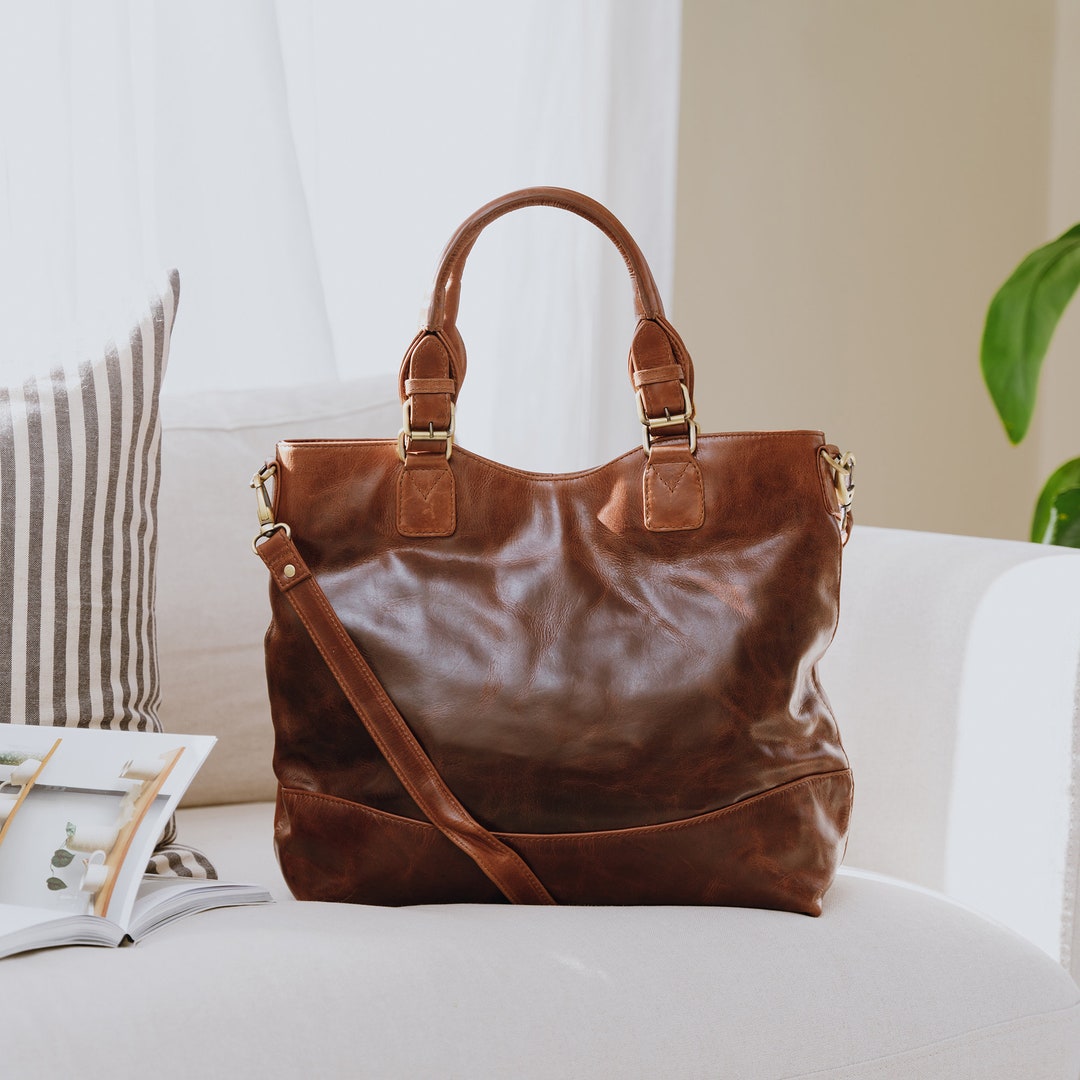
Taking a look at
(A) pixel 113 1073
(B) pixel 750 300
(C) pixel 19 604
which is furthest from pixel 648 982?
(B) pixel 750 300

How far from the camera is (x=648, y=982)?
25.5 inches

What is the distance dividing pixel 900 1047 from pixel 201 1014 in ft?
1.37

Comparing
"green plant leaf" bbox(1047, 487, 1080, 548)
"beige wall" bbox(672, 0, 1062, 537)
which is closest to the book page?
"green plant leaf" bbox(1047, 487, 1080, 548)

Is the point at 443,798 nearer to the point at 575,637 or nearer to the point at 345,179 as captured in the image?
the point at 575,637

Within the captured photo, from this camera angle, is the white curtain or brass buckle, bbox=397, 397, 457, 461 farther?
the white curtain

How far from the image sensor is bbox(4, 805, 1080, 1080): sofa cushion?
57 centimetres

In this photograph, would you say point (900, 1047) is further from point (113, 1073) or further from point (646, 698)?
point (113, 1073)

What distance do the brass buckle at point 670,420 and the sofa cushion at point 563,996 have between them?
1.10 ft

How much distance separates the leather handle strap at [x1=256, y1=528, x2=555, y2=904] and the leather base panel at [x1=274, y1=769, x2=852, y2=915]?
0.01 m

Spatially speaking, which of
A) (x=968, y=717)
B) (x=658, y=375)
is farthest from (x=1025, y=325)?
(x=658, y=375)

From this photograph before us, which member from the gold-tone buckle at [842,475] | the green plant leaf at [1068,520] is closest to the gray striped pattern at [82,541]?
the gold-tone buckle at [842,475]

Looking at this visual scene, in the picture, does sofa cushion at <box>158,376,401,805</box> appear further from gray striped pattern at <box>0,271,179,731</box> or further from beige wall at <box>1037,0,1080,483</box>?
beige wall at <box>1037,0,1080,483</box>

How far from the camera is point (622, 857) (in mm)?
781

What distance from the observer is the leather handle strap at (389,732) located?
2.55ft
